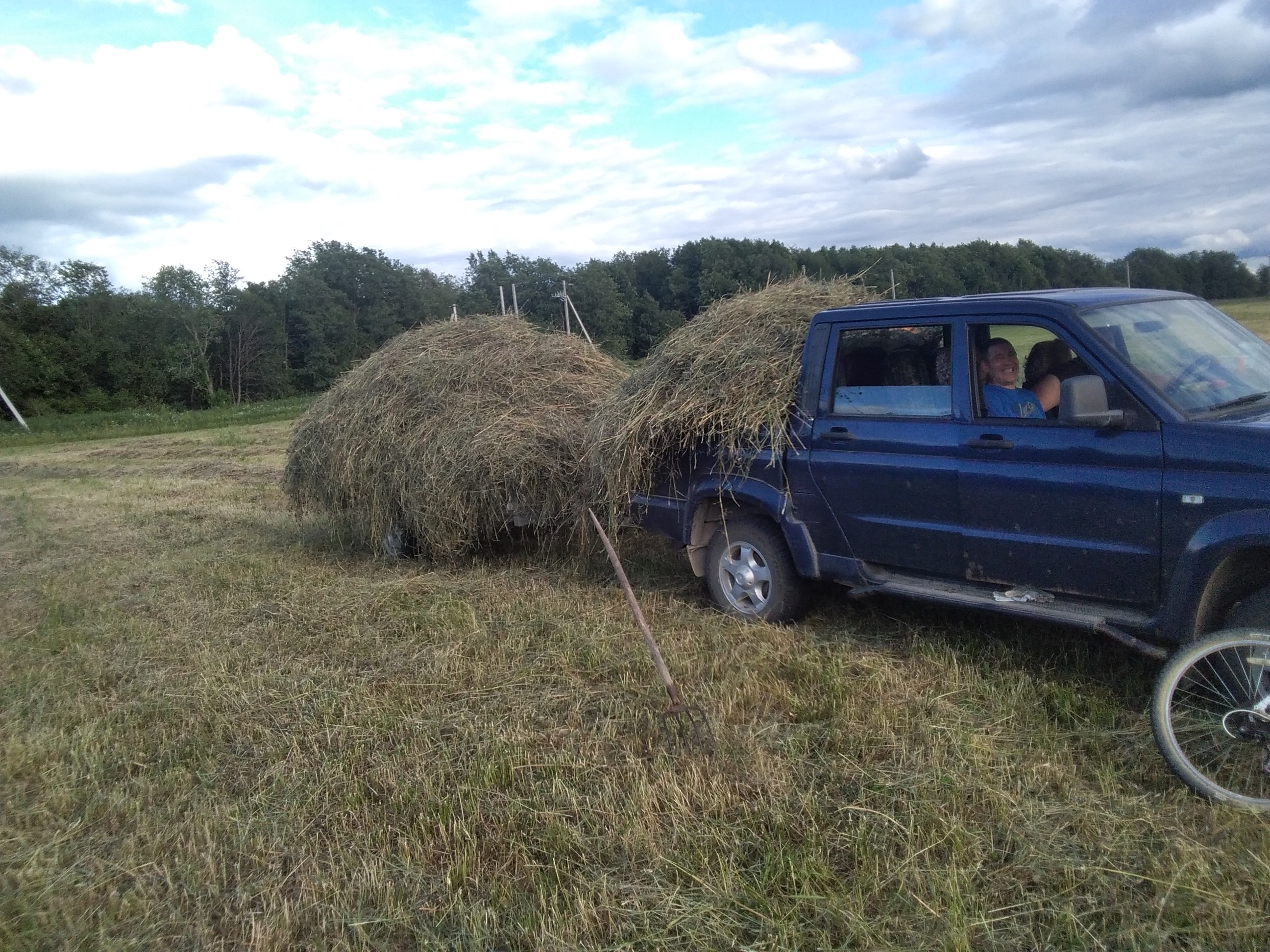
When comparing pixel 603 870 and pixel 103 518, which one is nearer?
pixel 603 870

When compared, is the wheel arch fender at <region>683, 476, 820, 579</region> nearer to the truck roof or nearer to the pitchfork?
the truck roof

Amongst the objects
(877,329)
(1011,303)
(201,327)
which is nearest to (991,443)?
(1011,303)

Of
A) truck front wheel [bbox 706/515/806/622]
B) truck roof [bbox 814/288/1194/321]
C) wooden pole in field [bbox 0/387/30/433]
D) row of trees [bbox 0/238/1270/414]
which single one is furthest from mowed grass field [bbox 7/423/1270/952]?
wooden pole in field [bbox 0/387/30/433]

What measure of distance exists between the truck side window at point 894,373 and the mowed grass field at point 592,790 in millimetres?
1362

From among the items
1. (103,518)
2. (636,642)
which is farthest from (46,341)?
(636,642)

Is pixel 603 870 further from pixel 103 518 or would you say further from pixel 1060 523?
pixel 103 518

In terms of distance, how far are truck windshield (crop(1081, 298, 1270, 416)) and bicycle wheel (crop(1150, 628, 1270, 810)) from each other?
111cm

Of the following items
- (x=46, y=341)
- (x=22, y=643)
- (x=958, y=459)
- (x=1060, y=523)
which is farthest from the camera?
(x=46, y=341)

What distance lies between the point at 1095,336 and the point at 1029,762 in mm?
2014

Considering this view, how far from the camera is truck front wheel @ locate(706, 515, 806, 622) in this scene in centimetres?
601

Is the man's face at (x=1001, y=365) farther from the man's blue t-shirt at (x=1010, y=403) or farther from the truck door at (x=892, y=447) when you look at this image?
the truck door at (x=892, y=447)

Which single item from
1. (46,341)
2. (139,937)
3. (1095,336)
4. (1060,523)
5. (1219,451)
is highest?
(46,341)

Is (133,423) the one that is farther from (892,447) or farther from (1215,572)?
(1215,572)

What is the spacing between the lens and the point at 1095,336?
460cm
